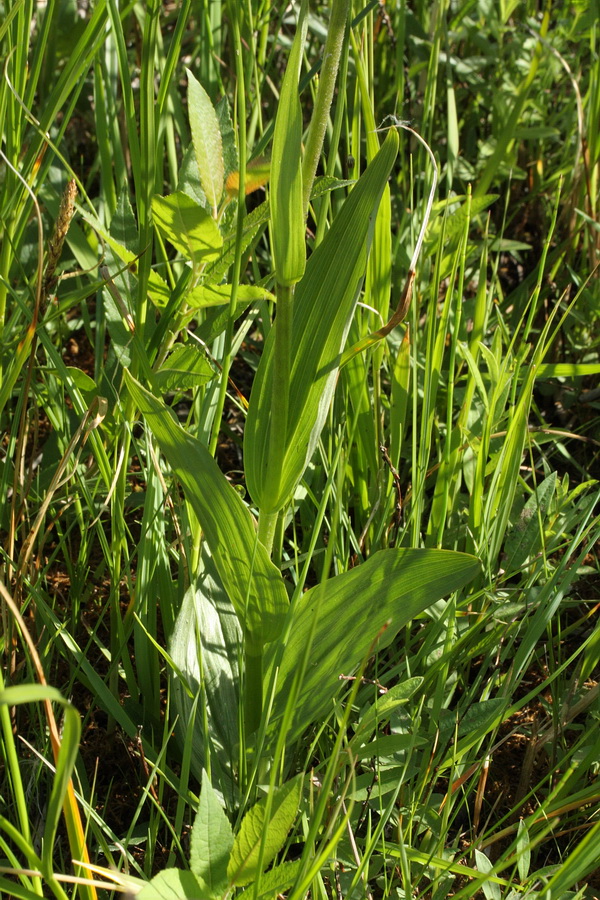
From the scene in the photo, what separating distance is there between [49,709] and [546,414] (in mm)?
1353

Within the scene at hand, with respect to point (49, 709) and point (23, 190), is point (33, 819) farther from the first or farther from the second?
point (23, 190)

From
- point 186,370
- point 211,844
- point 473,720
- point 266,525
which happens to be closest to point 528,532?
point 473,720

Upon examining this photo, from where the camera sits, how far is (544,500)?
1.27 m

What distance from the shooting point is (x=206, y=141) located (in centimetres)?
105

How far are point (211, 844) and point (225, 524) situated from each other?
0.35 meters

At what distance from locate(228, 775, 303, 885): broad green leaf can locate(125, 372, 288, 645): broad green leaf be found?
0.72 ft

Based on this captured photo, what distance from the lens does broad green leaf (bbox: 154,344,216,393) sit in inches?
43.9

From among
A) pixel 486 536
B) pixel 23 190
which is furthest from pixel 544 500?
pixel 23 190

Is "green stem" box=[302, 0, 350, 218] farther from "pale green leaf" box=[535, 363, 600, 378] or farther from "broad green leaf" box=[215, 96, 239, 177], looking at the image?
"pale green leaf" box=[535, 363, 600, 378]

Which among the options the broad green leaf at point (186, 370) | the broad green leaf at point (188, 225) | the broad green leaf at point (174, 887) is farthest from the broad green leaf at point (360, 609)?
the broad green leaf at point (188, 225)

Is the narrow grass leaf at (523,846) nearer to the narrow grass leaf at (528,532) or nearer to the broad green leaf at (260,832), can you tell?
the broad green leaf at (260,832)

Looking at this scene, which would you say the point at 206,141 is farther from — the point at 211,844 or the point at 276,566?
the point at 211,844

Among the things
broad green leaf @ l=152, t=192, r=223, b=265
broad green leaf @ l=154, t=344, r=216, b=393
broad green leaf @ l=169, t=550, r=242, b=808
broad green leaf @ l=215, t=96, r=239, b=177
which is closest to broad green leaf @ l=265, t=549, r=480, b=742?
broad green leaf @ l=169, t=550, r=242, b=808

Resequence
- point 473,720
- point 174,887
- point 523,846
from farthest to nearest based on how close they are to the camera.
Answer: point 473,720
point 523,846
point 174,887
